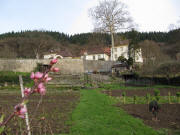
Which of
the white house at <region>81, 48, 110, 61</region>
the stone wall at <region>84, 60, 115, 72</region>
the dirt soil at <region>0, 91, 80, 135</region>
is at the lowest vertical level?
the dirt soil at <region>0, 91, 80, 135</region>

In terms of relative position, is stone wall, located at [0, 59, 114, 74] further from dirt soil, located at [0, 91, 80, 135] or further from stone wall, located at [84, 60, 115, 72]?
dirt soil, located at [0, 91, 80, 135]

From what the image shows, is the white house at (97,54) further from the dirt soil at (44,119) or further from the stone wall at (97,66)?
the dirt soil at (44,119)

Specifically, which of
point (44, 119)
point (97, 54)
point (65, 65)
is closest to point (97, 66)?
point (65, 65)

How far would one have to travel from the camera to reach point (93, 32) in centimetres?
2895

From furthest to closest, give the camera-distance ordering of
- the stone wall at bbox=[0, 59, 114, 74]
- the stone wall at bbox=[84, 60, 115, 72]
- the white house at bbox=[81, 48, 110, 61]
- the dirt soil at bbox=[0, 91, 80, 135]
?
the white house at bbox=[81, 48, 110, 61] < the stone wall at bbox=[84, 60, 115, 72] < the stone wall at bbox=[0, 59, 114, 74] < the dirt soil at bbox=[0, 91, 80, 135]

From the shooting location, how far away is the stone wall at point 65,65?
26.1m

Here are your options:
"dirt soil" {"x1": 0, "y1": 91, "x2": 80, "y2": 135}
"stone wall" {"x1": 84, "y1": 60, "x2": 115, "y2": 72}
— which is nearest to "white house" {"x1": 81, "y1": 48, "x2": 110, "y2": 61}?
"stone wall" {"x1": 84, "y1": 60, "x2": 115, "y2": 72}

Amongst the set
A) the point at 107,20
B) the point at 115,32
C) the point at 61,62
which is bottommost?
the point at 61,62

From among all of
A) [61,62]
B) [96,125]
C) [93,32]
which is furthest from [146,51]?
[96,125]

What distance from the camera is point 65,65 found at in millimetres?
28578

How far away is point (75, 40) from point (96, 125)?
70.8 m

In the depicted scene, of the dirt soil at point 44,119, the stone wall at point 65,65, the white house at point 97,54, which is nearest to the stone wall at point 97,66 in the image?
the stone wall at point 65,65

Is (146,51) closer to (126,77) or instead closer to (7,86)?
(126,77)

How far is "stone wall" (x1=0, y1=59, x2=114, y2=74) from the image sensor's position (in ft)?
85.7
